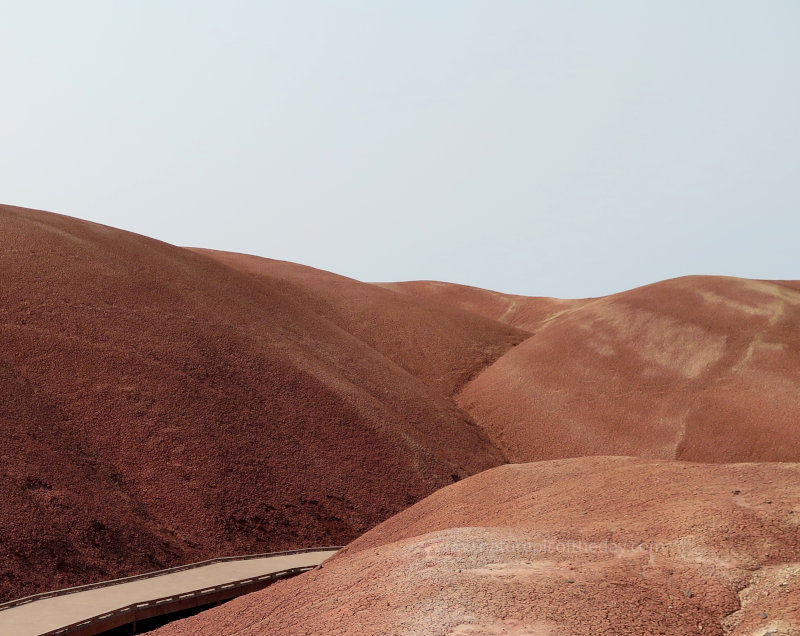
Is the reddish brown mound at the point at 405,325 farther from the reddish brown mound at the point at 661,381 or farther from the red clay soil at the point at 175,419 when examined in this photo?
the red clay soil at the point at 175,419

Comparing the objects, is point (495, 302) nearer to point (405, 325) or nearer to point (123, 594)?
point (405, 325)

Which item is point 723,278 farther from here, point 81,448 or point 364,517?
point 81,448

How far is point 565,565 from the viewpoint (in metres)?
10.3

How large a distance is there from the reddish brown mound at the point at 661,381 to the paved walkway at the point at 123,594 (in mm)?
19353

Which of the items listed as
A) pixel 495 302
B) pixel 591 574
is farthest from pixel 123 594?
pixel 495 302

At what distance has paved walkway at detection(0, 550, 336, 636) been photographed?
535 inches

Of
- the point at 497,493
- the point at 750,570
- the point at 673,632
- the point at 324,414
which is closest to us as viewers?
the point at 673,632

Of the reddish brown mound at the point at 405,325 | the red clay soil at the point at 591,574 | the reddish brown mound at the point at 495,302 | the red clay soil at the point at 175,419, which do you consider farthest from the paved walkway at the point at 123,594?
the reddish brown mound at the point at 495,302

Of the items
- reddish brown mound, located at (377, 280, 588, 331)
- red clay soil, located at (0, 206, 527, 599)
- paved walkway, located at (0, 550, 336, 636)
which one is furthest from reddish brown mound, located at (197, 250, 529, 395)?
paved walkway, located at (0, 550, 336, 636)

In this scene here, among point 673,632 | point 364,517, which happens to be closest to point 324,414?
point 364,517

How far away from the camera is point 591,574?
32.0 feet

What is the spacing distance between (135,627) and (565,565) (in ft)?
27.8

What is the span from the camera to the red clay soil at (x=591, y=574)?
857 cm

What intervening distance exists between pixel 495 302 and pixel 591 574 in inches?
2446
